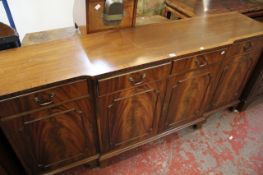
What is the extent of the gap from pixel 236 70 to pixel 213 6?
0.66m

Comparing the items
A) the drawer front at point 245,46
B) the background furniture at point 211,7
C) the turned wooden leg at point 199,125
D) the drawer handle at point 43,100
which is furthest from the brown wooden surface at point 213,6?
the drawer handle at point 43,100

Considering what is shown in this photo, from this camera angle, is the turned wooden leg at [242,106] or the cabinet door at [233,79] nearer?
the cabinet door at [233,79]

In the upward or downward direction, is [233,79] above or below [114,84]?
below

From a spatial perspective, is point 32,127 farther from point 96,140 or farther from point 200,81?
point 200,81

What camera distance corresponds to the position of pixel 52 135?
3.53 ft

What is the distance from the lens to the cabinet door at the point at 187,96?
1278 mm

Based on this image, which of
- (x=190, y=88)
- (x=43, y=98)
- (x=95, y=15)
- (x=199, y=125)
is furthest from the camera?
(x=199, y=125)

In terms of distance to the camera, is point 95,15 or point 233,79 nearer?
point 95,15

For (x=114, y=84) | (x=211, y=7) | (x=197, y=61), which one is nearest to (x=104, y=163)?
(x=114, y=84)

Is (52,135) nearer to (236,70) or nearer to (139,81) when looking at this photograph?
(139,81)

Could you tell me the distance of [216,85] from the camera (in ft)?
4.97

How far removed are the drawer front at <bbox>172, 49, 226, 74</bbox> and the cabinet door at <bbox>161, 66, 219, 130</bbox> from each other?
0.04 m

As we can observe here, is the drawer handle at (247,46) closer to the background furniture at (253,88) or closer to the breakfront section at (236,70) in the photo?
the breakfront section at (236,70)

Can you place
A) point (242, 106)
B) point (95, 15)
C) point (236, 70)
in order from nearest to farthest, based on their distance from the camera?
point (95, 15) → point (236, 70) → point (242, 106)
